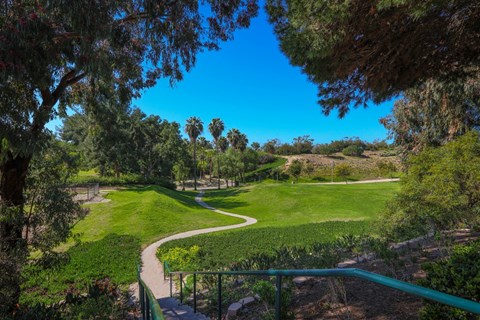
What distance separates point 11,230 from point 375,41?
8.03 metres

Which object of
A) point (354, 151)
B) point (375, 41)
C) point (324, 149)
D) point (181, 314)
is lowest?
point (181, 314)

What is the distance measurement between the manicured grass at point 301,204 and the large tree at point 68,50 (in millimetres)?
16946

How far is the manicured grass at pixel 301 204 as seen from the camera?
24.1m

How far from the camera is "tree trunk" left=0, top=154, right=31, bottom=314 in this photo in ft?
17.3

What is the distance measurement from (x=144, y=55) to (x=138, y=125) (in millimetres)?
36165

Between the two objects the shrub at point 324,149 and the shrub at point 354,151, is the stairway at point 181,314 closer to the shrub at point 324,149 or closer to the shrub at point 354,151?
the shrub at point 324,149

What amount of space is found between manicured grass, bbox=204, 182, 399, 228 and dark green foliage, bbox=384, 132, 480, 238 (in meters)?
14.0

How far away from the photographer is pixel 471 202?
7.23 m

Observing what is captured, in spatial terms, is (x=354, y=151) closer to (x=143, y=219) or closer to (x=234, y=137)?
(x=234, y=137)

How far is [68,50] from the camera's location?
5.29m

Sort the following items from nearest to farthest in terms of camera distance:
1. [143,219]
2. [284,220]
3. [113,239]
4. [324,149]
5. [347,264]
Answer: [347,264], [113,239], [143,219], [284,220], [324,149]

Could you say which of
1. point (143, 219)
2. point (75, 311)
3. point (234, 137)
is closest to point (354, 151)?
point (234, 137)

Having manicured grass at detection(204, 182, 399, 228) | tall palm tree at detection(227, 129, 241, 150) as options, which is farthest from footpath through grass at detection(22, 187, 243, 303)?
tall palm tree at detection(227, 129, 241, 150)

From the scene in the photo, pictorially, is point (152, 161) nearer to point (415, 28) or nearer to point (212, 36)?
point (212, 36)
